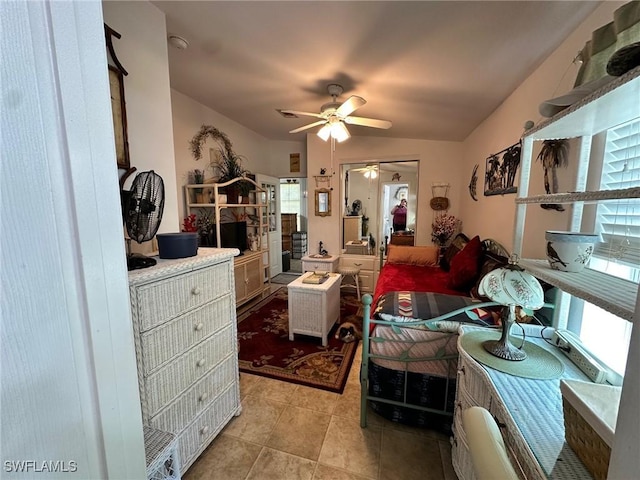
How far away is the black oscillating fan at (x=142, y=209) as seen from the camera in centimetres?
125

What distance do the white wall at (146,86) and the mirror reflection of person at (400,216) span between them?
341cm

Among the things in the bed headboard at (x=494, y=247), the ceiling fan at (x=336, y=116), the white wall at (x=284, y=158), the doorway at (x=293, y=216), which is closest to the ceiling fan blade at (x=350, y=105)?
the ceiling fan at (x=336, y=116)

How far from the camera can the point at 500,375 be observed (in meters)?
0.99

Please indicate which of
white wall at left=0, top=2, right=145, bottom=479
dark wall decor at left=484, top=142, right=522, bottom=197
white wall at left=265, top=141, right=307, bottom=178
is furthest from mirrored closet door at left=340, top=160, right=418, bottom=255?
white wall at left=0, top=2, right=145, bottom=479

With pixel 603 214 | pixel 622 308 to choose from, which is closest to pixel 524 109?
pixel 603 214

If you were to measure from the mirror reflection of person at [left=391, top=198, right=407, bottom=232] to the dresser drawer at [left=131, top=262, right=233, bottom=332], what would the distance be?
3343 mm

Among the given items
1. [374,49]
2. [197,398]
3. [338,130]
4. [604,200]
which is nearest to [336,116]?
[338,130]

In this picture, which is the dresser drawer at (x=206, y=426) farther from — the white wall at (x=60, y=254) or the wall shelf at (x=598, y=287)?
the wall shelf at (x=598, y=287)

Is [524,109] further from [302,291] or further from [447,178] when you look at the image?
[302,291]

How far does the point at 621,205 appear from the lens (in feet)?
3.33

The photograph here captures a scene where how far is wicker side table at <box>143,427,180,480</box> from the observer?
0.99 metres

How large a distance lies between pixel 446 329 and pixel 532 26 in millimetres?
1731

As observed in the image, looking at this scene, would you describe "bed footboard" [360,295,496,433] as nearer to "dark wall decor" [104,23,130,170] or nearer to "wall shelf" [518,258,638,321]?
"wall shelf" [518,258,638,321]

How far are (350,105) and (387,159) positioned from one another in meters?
2.14
